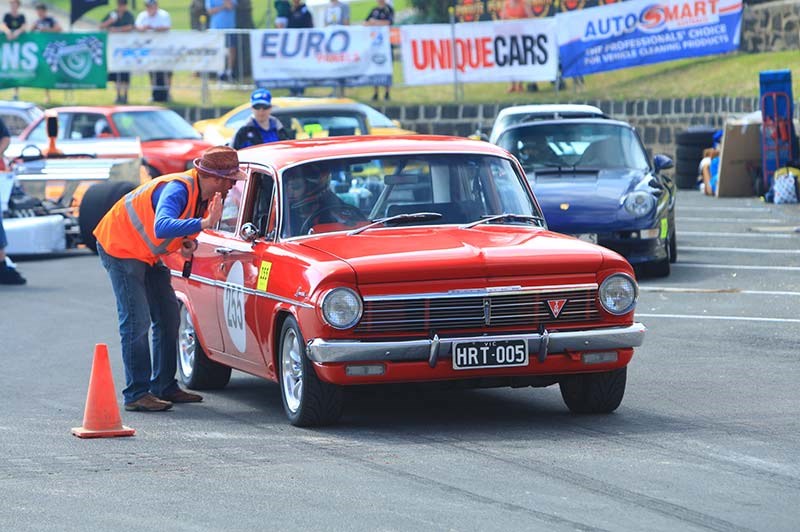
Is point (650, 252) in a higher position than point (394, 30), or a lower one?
lower

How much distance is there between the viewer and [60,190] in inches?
827

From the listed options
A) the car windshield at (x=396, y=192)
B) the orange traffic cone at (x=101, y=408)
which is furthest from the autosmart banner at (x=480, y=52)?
the orange traffic cone at (x=101, y=408)

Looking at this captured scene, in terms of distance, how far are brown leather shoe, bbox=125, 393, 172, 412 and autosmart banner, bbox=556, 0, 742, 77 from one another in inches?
882

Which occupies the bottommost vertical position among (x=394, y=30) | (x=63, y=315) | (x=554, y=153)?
(x=63, y=315)

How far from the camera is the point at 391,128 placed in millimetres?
25828

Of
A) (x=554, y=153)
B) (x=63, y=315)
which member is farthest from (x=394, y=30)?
(x=63, y=315)

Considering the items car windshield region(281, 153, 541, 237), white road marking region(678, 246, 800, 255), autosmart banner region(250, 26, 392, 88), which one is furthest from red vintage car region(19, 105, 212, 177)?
car windshield region(281, 153, 541, 237)

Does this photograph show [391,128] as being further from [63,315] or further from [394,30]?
[63,315]

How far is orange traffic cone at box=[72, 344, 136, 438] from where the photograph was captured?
8805 millimetres

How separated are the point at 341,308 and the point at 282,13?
26181 millimetres

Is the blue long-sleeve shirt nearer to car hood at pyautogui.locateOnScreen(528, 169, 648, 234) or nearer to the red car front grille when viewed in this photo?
the red car front grille

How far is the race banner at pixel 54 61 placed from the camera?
3203 centimetres

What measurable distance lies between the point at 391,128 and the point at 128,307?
16231 mm

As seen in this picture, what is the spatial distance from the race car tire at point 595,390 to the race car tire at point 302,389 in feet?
4.10
